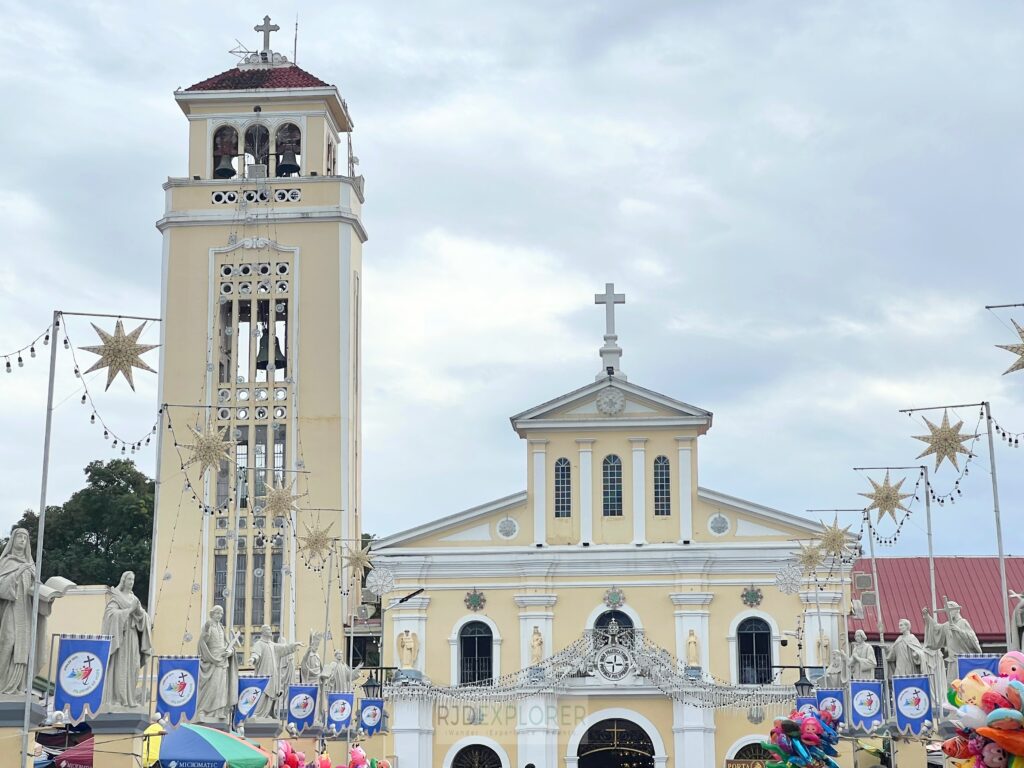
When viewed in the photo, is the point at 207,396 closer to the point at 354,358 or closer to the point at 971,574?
the point at 354,358

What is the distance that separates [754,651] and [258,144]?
2382cm

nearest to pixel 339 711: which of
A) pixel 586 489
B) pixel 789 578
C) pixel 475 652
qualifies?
pixel 475 652

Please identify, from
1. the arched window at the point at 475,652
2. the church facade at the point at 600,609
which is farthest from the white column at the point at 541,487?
the arched window at the point at 475,652

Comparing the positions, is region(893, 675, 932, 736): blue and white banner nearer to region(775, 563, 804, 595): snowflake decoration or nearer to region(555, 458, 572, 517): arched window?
region(775, 563, 804, 595): snowflake decoration

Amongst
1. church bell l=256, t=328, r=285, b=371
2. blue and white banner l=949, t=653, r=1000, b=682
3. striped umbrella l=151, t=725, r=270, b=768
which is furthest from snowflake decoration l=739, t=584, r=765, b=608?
striped umbrella l=151, t=725, r=270, b=768

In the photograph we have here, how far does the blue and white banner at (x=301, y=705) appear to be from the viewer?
33844 mm

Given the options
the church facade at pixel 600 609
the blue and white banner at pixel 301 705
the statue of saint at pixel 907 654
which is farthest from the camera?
the church facade at pixel 600 609

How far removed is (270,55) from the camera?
6175cm

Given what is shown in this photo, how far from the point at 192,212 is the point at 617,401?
1588cm

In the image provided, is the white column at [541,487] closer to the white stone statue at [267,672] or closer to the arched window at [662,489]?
the arched window at [662,489]

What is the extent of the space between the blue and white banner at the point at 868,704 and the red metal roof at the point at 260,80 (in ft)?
107

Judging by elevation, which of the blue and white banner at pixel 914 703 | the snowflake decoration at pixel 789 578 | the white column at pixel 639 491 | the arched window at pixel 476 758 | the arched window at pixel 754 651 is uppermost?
the white column at pixel 639 491

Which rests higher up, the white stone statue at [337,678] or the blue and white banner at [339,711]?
the white stone statue at [337,678]

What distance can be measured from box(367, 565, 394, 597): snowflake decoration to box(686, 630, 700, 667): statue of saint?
30.3ft
